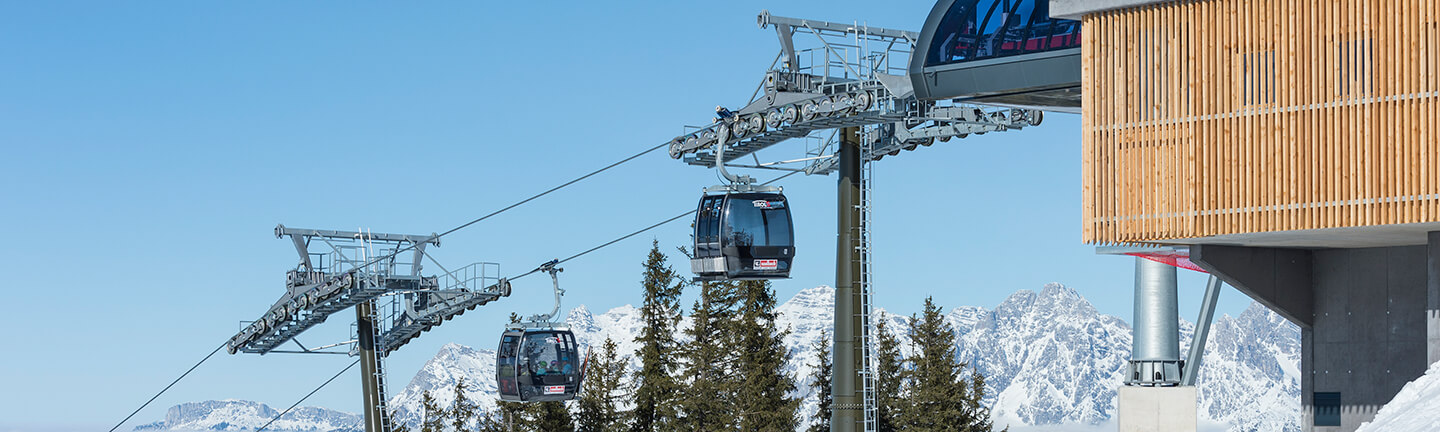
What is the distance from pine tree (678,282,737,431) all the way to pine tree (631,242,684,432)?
0.66 m

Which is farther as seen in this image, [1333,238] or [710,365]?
[710,365]

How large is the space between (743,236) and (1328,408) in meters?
10.7

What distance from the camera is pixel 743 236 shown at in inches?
1254

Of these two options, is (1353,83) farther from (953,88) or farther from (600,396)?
(600,396)

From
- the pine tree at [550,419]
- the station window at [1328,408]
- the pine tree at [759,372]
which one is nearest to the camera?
the station window at [1328,408]

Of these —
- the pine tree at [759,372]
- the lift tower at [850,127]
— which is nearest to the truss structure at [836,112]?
the lift tower at [850,127]

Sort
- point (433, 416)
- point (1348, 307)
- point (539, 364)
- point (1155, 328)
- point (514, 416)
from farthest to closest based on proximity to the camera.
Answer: point (433, 416) < point (514, 416) < point (539, 364) < point (1155, 328) < point (1348, 307)

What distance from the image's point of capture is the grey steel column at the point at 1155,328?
37844 mm

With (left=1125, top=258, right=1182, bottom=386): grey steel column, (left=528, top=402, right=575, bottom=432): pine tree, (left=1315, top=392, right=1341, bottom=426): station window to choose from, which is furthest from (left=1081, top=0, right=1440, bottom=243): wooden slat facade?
(left=528, top=402, right=575, bottom=432): pine tree

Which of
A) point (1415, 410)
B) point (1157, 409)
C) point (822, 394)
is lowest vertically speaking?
point (822, 394)

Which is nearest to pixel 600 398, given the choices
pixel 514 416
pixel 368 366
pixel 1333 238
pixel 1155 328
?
pixel 514 416

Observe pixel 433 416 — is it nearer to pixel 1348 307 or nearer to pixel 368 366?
pixel 368 366

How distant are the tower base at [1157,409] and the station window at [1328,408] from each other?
9.22 m

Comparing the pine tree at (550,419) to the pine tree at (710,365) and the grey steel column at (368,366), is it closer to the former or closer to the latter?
the pine tree at (710,365)
